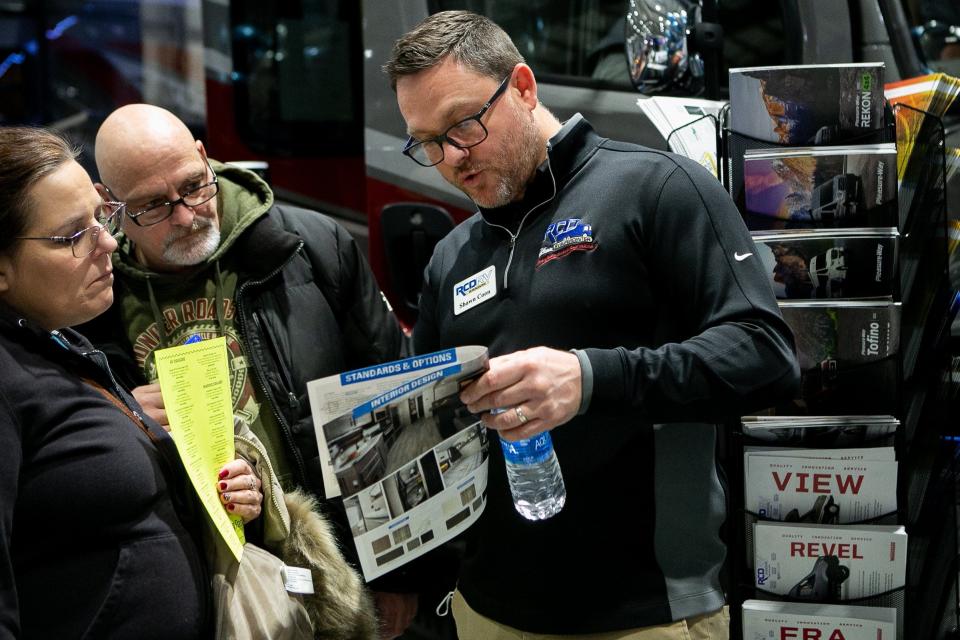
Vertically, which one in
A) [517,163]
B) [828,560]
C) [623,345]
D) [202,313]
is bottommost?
[828,560]

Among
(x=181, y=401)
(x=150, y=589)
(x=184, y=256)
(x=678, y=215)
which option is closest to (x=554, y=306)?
(x=678, y=215)

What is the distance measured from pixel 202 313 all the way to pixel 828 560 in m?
1.47

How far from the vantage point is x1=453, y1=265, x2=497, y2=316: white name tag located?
2.06 m

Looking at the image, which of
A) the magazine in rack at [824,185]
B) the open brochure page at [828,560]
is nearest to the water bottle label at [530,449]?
the open brochure page at [828,560]

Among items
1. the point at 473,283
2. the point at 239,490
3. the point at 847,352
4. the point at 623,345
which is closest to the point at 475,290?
the point at 473,283

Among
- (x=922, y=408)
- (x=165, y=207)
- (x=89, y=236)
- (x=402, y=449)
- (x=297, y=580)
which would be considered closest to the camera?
(x=402, y=449)

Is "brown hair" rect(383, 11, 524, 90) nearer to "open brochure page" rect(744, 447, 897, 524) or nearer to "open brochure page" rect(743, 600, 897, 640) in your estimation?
"open brochure page" rect(744, 447, 897, 524)

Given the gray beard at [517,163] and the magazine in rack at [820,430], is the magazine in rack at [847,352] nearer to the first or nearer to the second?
the magazine in rack at [820,430]

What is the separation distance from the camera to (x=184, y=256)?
2545mm

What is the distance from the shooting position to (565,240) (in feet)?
6.45

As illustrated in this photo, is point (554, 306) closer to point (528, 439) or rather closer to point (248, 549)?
Result: point (528, 439)

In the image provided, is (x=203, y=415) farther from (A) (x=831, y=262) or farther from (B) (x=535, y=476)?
(A) (x=831, y=262)

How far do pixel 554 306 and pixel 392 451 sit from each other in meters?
0.43

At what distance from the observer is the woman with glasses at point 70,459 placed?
1.67m
